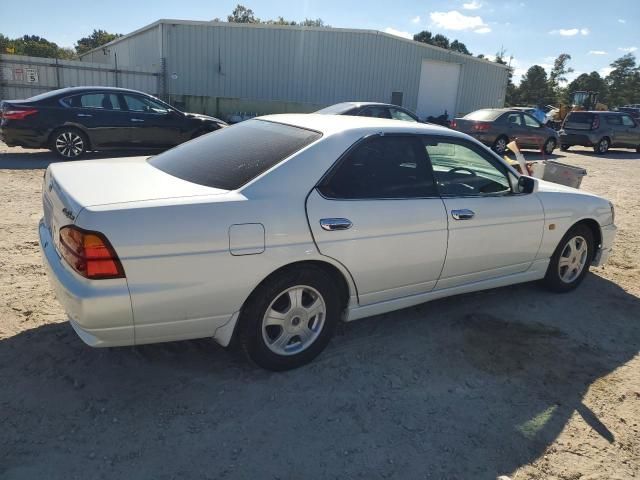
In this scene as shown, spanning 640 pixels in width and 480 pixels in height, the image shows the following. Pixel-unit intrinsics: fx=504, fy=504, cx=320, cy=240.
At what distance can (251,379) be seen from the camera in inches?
122

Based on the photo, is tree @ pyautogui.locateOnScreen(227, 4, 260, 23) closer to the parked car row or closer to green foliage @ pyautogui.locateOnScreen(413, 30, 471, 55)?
green foliage @ pyautogui.locateOnScreen(413, 30, 471, 55)

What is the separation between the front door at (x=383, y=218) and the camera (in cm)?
310

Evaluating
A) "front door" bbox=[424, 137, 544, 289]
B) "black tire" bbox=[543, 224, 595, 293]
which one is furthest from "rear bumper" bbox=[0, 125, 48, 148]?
"black tire" bbox=[543, 224, 595, 293]

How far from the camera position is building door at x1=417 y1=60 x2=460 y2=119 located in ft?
83.5

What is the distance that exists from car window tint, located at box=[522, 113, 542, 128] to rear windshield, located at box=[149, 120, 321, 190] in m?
14.7

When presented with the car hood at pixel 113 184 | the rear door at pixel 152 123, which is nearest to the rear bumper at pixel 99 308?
the car hood at pixel 113 184

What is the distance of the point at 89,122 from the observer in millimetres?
10219

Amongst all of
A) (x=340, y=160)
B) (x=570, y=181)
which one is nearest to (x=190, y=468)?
(x=340, y=160)

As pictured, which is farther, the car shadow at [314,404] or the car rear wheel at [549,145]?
the car rear wheel at [549,145]

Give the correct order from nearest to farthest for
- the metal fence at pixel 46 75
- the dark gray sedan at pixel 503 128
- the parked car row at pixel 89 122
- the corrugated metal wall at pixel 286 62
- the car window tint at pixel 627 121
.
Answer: the parked car row at pixel 89 122
the dark gray sedan at pixel 503 128
the metal fence at pixel 46 75
the car window tint at pixel 627 121
the corrugated metal wall at pixel 286 62

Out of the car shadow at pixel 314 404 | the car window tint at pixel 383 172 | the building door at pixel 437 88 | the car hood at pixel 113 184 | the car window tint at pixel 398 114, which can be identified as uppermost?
the building door at pixel 437 88

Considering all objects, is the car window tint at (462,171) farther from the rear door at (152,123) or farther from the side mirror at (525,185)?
the rear door at (152,123)

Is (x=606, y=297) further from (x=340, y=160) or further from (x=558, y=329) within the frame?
(x=340, y=160)

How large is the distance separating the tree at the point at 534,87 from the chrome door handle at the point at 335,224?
72723mm
